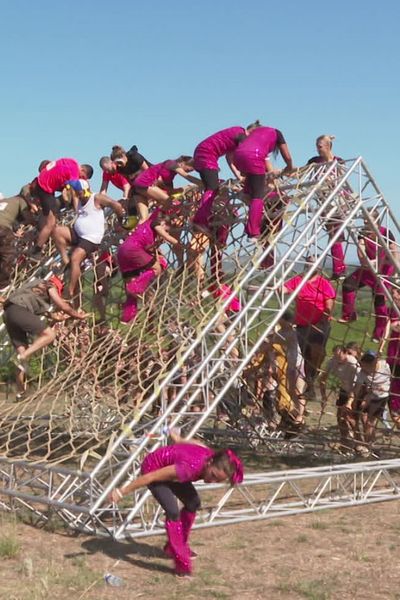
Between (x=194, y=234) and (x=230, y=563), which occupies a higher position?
(x=194, y=234)

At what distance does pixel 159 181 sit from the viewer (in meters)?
11.1

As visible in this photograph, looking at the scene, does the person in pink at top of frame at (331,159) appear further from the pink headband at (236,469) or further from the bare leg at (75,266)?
the pink headband at (236,469)

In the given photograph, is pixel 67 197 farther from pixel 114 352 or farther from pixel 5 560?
pixel 5 560

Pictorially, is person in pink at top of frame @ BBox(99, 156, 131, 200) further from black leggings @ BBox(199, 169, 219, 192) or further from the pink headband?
the pink headband

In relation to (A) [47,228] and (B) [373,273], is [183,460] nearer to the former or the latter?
(B) [373,273]

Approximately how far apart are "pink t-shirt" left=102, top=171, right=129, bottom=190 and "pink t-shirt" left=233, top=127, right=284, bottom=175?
3.15 m

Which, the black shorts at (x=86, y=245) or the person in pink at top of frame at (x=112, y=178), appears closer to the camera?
the black shorts at (x=86, y=245)

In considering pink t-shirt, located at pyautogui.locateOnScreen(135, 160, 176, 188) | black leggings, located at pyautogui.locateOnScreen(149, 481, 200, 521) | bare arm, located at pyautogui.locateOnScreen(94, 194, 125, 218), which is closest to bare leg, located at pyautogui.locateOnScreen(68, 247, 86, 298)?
bare arm, located at pyautogui.locateOnScreen(94, 194, 125, 218)

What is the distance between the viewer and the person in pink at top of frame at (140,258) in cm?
1016

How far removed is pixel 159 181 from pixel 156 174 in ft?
0.30

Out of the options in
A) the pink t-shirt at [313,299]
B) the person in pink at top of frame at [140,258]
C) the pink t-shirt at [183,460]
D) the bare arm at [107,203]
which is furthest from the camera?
the bare arm at [107,203]

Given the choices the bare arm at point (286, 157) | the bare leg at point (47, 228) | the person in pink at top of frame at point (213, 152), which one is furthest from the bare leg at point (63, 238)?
the bare arm at point (286, 157)

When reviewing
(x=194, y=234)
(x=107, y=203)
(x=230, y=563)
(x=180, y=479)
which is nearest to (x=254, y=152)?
(x=194, y=234)

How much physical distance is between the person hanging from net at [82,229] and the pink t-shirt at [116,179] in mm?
982
